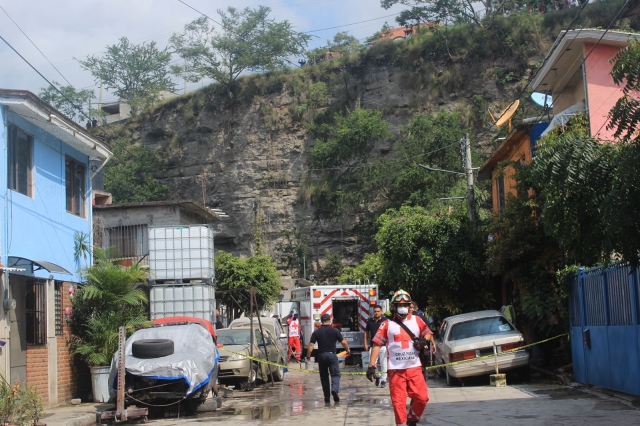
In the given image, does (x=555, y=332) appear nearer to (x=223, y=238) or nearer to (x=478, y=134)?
(x=478, y=134)

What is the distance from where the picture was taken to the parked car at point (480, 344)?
16.6m

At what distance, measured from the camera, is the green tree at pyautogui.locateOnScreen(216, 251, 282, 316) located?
39.3m

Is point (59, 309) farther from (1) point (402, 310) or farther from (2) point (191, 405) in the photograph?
(1) point (402, 310)

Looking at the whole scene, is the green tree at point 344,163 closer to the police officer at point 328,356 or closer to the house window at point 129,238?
the house window at point 129,238

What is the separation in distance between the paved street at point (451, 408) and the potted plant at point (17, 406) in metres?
2.22

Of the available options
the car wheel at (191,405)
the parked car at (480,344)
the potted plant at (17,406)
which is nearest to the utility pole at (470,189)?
the parked car at (480,344)

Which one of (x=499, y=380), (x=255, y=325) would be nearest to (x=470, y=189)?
(x=255, y=325)

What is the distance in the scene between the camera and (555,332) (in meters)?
19.4

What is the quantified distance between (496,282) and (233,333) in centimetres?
1276

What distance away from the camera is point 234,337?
66.3 ft

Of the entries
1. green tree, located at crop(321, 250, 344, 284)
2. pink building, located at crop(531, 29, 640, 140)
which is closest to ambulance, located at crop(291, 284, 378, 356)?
pink building, located at crop(531, 29, 640, 140)

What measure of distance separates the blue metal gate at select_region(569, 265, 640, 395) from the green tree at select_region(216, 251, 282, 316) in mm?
24756

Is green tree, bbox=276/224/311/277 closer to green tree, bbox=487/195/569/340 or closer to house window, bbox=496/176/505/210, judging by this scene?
house window, bbox=496/176/505/210

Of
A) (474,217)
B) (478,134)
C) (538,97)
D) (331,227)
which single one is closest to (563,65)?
(538,97)
